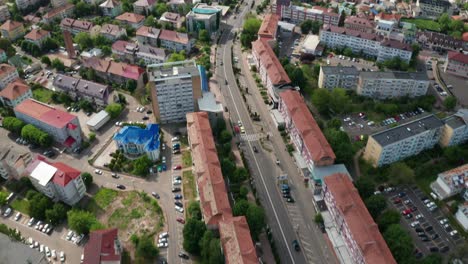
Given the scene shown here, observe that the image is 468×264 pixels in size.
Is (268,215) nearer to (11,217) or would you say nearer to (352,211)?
(352,211)

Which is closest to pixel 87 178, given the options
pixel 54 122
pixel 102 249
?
pixel 54 122

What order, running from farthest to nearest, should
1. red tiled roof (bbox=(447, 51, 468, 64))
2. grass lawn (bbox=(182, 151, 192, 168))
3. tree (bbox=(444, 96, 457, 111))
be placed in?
red tiled roof (bbox=(447, 51, 468, 64)) < tree (bbox=(444, 96, 457, 111)) < grass lawn (bbox=(182, 151, 192, 168))

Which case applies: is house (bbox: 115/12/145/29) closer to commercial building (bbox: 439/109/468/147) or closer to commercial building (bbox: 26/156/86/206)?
commercial building (bbox: 26/156/86/206)

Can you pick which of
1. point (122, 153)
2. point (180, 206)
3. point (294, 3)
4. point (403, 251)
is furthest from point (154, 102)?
point (294, 3)

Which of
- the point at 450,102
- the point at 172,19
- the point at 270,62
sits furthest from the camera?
the point at 172,19

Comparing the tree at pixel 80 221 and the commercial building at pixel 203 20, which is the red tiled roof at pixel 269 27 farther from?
the tree at pixel 80 221

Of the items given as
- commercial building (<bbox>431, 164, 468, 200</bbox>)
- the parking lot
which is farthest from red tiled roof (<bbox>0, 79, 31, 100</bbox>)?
commercial building (<bbox>431, 164, 468, 200</bbox>)

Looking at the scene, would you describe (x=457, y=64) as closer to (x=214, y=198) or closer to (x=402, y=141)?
(x=402, y=141)
